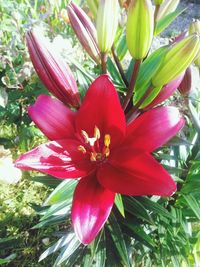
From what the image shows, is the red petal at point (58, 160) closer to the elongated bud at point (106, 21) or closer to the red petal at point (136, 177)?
the red petal at point (136, 177)

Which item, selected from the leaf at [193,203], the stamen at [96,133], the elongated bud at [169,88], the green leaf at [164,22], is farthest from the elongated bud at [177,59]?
the leaf at [193,203]

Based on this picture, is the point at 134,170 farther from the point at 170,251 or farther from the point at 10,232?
the point at 10,232

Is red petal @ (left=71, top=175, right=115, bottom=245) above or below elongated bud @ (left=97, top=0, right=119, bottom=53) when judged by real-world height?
below

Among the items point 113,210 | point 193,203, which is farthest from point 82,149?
point 193,203

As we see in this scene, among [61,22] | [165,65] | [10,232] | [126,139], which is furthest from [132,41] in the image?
[61,22]

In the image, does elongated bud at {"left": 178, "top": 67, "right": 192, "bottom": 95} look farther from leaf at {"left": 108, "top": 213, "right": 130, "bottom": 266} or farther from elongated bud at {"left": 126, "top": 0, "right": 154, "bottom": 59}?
leaf at {"left": 108, "top": 213, "right": 130, "bottom": 266}

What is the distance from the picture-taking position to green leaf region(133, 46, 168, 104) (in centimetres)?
84

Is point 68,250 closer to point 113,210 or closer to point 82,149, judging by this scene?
point 113,210

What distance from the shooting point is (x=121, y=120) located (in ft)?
2.57

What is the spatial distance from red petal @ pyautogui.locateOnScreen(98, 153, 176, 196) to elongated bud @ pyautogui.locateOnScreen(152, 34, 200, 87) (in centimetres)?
16

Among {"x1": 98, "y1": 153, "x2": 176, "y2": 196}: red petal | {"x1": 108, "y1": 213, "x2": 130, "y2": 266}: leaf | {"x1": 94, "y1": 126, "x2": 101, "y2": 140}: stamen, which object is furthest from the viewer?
{"x1": 108, "y1": 213, "x2": 130, "y2": 266}: leaf

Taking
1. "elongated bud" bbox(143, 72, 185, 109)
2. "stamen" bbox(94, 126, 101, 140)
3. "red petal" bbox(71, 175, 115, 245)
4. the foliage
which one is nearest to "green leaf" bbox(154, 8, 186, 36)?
the foliage

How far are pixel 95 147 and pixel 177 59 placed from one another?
252 mm

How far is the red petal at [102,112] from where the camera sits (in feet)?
2.55
